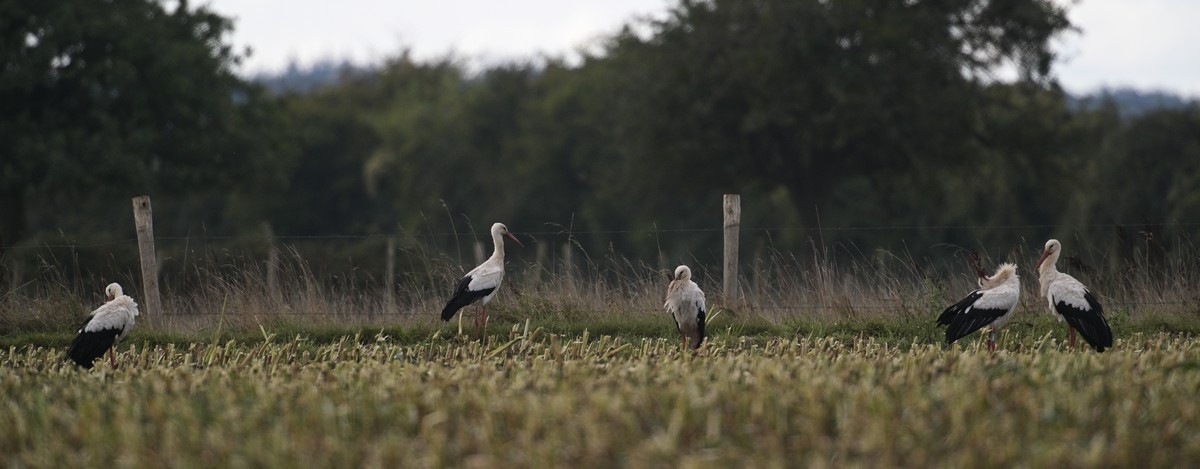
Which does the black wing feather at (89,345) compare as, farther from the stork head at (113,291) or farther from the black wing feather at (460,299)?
the black wing feather at (460,299)

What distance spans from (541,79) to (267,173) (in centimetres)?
2263

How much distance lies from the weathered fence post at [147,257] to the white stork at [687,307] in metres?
5.10

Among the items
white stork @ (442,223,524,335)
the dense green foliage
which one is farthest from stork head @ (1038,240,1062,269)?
the dense green foliage

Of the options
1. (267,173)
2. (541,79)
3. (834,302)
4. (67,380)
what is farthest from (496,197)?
(67,380)

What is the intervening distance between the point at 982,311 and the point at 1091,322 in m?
0.85

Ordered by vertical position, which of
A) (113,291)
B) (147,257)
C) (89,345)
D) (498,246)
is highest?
(147,257)

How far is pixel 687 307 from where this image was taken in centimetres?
1179

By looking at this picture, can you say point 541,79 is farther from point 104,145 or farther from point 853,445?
point 853,445

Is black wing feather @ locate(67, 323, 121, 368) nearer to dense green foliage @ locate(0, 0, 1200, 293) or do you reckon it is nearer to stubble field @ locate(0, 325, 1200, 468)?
stubble field @ locate(0, 325, 1200, 468)

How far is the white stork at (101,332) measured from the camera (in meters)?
10.8

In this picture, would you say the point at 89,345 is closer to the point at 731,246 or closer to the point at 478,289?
the point at 478,289

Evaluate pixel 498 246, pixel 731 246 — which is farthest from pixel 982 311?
pixel 498 246

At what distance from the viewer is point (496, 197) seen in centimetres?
5078

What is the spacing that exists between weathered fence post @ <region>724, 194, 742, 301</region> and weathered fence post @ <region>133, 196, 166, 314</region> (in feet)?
17.8
